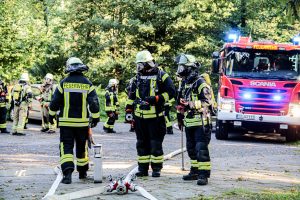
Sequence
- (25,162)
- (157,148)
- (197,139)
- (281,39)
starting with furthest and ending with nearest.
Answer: (281,39)
(25,162)
(157,148)
(197,139)

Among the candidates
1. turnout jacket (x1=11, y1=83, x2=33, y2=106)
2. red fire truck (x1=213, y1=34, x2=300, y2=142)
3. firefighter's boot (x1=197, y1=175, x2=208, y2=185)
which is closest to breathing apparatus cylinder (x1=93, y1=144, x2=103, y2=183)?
firefighter's boot (x1=197, y1=175, x2=208, y2=185)

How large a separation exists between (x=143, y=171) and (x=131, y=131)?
36.0 feet

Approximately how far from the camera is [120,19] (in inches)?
1426

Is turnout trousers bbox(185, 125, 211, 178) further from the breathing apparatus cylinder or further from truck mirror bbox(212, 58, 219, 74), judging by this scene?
truck mirror bbox(212, 58, 219, 74)

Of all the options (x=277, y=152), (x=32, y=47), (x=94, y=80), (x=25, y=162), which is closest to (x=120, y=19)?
(x=94, y=80)

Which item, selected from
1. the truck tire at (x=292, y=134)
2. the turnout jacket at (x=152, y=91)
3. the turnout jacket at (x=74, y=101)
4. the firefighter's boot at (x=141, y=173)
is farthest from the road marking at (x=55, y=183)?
the truck tire at (x=292, y=134)

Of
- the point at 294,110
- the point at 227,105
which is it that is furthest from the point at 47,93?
the point at 294,110

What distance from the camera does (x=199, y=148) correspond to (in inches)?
347

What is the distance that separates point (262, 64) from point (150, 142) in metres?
8.71

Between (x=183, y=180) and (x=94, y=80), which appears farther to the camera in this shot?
(x=94, y=80)

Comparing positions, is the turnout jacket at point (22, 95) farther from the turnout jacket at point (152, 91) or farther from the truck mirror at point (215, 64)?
the turnout jacket at point (152, 91)

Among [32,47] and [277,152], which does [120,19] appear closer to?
[32,47]

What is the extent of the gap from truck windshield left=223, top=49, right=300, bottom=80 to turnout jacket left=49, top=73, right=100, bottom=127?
29.0 feet

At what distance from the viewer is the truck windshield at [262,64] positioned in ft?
56.2
